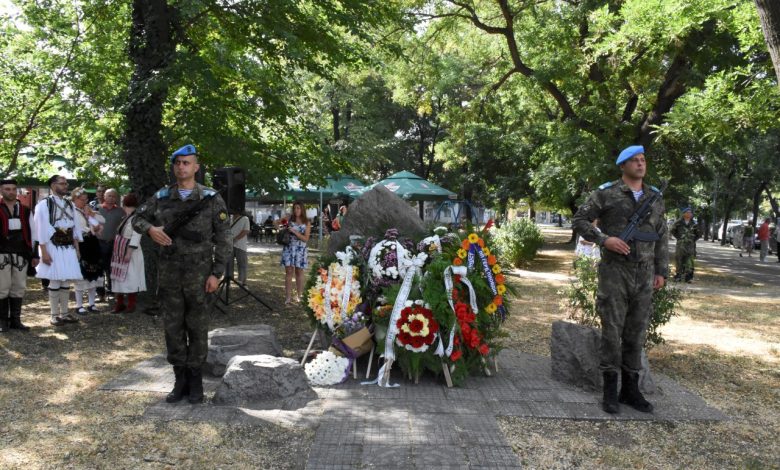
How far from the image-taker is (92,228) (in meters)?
9.03

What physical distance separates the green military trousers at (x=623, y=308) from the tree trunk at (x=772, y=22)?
6.31ft

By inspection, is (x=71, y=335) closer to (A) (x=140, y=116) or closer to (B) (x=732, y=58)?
(A) (x=140, y=116)

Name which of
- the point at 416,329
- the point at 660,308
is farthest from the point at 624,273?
the point at 416,329

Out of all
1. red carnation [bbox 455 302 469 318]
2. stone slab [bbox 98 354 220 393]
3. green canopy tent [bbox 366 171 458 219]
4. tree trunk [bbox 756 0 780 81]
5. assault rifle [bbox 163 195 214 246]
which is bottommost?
stone slab [bbox 98 354 220 393]

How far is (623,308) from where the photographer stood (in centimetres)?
493

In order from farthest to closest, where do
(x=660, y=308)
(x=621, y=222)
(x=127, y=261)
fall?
1. (x=127, y=261)
2. (x=660, y=308)
3. (x=621, y=222)

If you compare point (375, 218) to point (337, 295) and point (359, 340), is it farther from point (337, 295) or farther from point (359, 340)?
point (359, 340)

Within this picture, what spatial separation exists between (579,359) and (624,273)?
112cm

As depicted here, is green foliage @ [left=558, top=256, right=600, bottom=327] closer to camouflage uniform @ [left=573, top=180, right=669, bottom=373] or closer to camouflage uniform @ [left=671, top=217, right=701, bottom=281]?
camouflage uniform @ [left=573, top=180, right=669, bottom=373]

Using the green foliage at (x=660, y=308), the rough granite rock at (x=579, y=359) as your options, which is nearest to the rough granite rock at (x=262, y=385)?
the rough granite rock at (x=579, y=359)

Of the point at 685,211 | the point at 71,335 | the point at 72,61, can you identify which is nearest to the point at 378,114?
the point at 685,211

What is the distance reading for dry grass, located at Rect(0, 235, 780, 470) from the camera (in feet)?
12.8

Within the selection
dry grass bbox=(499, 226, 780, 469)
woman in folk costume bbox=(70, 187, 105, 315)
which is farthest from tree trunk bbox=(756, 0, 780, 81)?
woman in folk costume bbox=(70, 187, 105, 315)

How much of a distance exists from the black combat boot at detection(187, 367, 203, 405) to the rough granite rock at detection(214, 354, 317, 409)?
0.14 m
